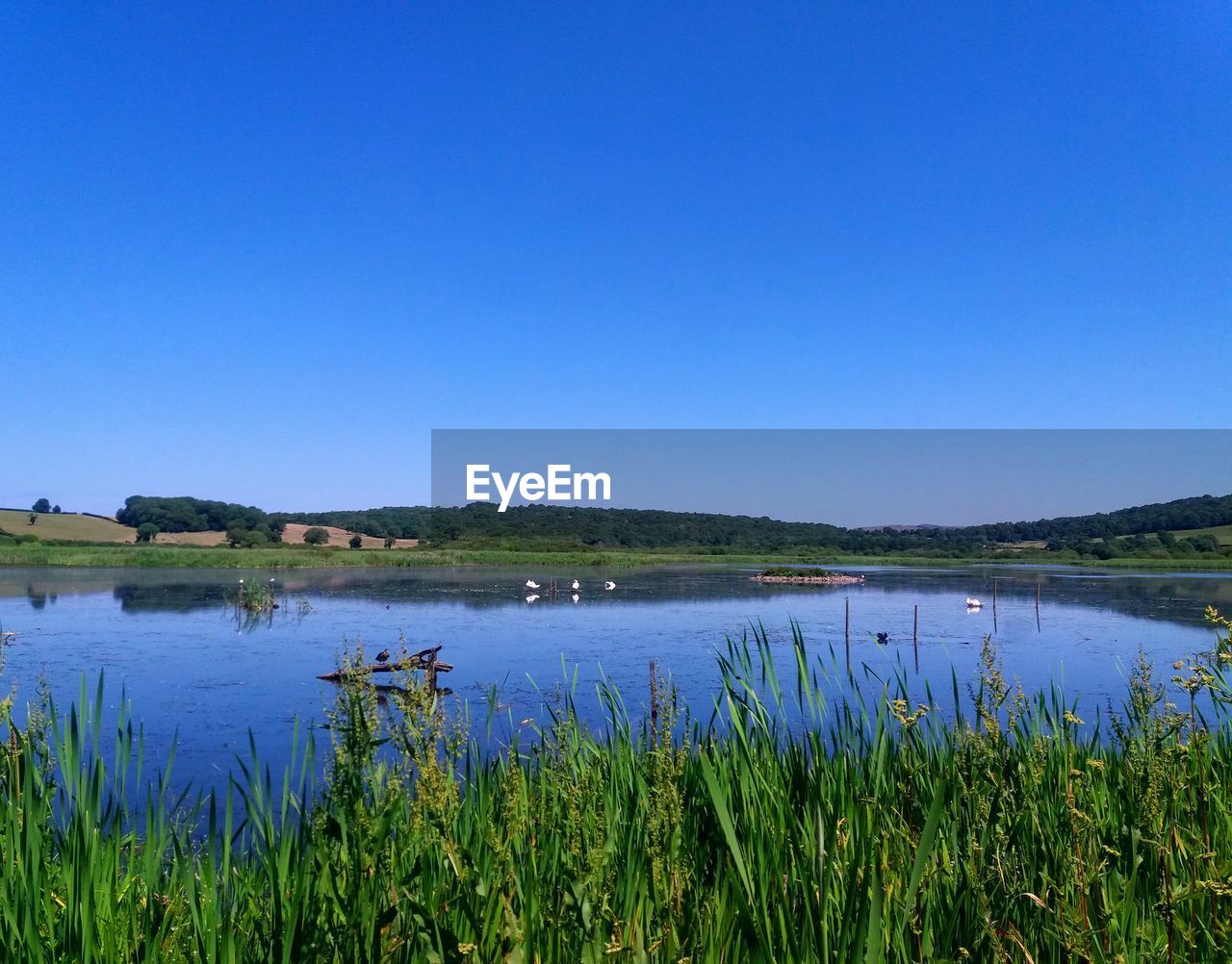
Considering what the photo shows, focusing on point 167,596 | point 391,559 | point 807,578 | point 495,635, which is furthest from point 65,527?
point 495,635

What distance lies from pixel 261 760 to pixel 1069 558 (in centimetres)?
7260

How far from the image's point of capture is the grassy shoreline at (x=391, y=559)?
42.7m

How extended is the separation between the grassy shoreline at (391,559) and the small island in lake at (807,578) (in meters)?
12.6

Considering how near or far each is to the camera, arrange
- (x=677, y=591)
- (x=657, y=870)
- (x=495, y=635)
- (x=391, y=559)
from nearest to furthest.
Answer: (x=657, y=870)
(x=495, y=635)
(x=677, y=591)
(x=391, y=559)

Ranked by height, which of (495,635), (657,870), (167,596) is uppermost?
(657,870)

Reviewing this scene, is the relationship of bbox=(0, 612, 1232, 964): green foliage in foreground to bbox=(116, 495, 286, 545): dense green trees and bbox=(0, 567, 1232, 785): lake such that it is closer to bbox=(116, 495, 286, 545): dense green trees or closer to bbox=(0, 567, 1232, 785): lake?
bbox=(0, 567, 1232, 785): lake

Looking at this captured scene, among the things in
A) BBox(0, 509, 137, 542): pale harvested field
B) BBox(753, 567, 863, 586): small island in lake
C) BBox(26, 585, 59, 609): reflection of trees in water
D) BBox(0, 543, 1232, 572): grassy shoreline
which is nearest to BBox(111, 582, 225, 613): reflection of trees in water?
BBox(26, 585, 59, 609): reflection of trees in water

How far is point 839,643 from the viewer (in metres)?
16.5

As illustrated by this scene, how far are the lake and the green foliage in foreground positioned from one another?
1073 mm

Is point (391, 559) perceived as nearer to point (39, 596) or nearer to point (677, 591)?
point (677, 591)

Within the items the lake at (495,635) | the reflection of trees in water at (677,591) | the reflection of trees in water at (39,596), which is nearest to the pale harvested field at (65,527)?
the lake at (495,635)

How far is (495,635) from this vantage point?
18297 mm

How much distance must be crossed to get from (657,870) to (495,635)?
16830 millimetres

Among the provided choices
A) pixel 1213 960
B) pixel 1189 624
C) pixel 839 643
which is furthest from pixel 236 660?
pixel 1189 624
